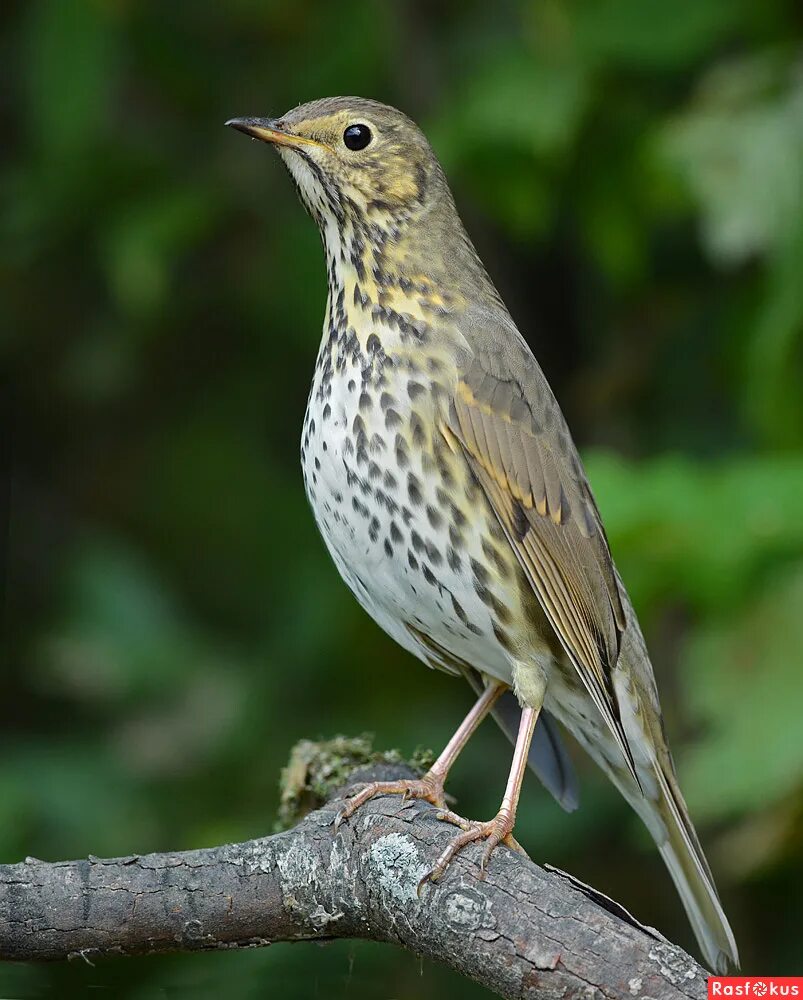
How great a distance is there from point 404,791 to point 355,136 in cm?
158

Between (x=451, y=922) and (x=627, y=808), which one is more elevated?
(x=627, y=808)

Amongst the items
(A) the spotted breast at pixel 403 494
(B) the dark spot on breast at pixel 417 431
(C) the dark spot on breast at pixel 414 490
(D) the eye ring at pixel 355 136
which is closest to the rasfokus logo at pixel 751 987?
(A) the spotted breast at pixel 403 494

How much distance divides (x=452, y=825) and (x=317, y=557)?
2.80m

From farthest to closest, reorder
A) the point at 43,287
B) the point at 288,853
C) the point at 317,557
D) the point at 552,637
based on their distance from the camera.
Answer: the point at 43,287
the point at 317,557
the point at 552,637
the point at 288,853

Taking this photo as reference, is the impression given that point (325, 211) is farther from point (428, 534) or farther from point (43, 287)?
point (43, 287)

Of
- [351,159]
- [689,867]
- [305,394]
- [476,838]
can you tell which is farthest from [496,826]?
[305,394]

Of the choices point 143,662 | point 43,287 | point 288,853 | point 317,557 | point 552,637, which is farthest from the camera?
point 43,287

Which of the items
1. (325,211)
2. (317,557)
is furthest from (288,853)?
(317,557)

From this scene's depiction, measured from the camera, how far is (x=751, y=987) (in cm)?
273

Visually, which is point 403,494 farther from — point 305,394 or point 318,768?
point 305,394

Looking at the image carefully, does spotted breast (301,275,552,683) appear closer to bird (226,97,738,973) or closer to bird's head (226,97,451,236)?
bird (226,97,738,973)

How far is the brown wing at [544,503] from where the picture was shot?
3340 mm

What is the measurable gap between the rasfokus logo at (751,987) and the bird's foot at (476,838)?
0.50m

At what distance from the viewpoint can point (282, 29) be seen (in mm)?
5922
